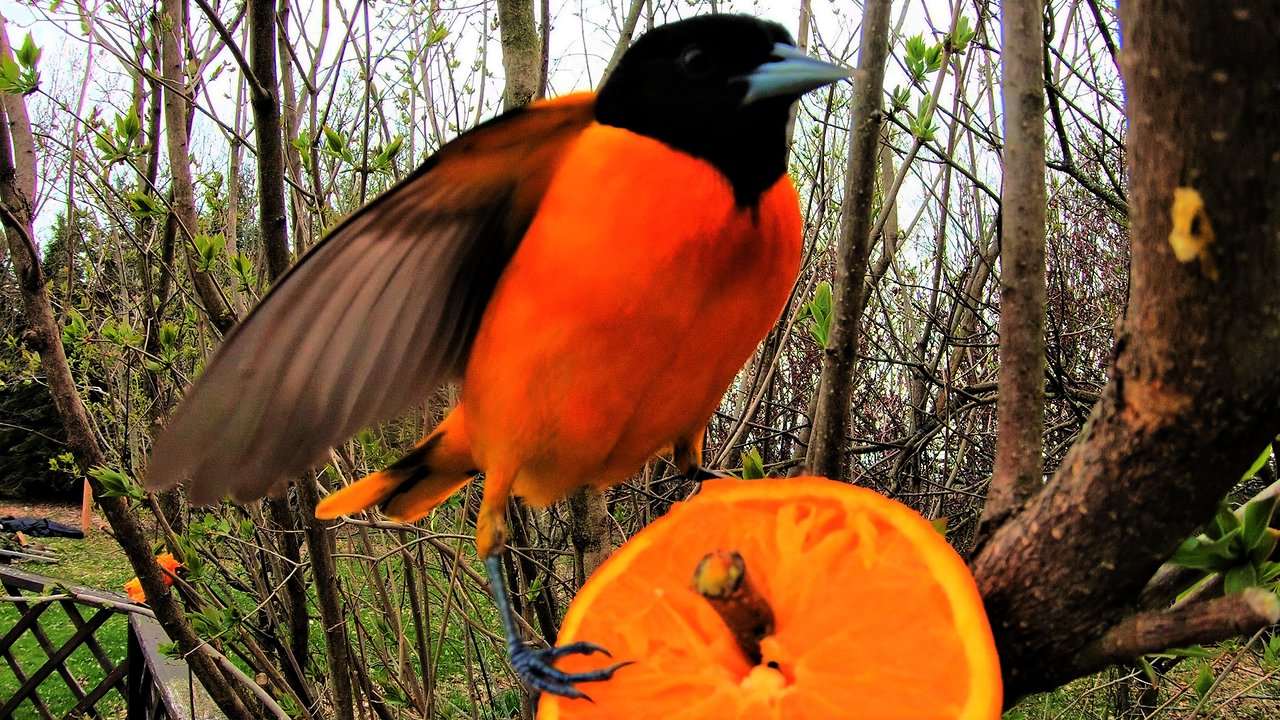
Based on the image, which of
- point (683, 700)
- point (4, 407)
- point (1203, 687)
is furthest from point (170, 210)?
point (4, 407)

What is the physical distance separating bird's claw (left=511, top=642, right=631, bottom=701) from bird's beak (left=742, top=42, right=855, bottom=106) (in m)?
0.57

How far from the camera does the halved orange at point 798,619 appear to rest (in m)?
0.66

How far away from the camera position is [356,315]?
100cm

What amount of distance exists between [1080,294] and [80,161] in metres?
4.64

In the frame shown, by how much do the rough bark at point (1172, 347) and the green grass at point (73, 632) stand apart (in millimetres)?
6446

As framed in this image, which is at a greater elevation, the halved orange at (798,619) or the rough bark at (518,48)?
the rough bark at (518,48)

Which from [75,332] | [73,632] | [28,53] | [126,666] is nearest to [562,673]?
[28,53]

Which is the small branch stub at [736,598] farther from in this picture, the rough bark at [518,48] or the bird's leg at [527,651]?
the rough bark at [518,48]

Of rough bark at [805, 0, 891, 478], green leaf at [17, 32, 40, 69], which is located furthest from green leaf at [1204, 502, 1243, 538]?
green leaf at [17, 32, 40, 69]

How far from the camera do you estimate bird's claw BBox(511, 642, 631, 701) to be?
80 cm

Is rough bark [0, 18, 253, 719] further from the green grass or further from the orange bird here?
the green grass

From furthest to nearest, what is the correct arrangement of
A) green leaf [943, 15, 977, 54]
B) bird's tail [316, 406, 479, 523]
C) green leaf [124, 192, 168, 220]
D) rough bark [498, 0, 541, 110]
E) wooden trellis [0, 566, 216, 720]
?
wooden trellis [0, 566, 216, 720] < green leaf [124, 192, 168, 220] < green leaf [943, 15, 977, 54] < rough bark [498, 0, 541, 110] < bird's tail [316, 406, 479, 523]

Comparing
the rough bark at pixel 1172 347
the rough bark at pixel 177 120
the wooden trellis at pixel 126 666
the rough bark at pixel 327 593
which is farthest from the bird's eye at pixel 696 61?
the wooden trellis at pixel 126 666

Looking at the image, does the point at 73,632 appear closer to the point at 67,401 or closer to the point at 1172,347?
the point at 67,401
